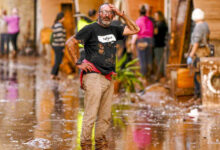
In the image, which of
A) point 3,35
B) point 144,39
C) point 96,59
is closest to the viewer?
point 96,59

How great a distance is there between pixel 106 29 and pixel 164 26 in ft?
33.4

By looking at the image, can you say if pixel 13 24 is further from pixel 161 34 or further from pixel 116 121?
pixel 116 121

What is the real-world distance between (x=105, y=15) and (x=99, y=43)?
1.22 ft

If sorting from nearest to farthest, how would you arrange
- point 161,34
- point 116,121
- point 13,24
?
point 116,121, point 161,34, point 13,24

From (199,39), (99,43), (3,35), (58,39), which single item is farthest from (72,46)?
(3,35)

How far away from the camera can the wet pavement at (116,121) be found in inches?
346

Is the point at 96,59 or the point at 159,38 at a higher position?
the point at 159,38

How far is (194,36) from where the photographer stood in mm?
13242

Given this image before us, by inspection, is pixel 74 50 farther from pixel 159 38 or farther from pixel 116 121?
pixel 159 38

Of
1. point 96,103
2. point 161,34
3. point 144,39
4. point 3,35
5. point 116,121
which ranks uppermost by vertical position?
point 3,35

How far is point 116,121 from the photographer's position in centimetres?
1079

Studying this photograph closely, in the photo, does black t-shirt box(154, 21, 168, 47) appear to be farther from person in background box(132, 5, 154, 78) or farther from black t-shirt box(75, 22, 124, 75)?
black t-shirt box(75, 22, 124, 75)

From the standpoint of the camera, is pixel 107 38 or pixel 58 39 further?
pixel 58 39

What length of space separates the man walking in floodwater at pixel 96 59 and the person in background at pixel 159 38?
999 centimetres
